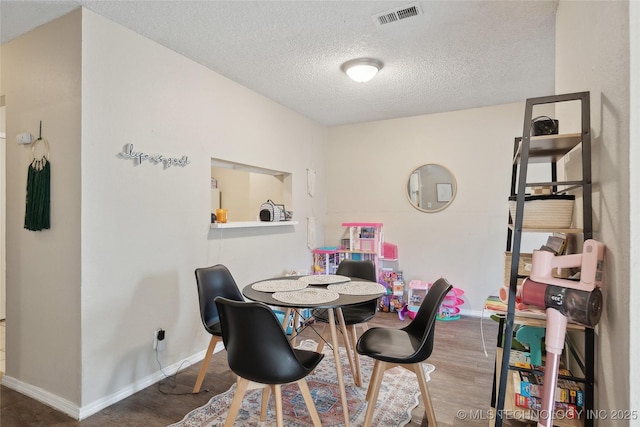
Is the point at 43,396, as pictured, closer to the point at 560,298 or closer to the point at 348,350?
the point at 348,350

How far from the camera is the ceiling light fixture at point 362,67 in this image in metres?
2.88

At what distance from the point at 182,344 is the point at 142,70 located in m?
2.16

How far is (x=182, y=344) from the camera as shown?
2781mm

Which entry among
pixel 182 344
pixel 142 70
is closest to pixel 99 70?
pixel 142 70

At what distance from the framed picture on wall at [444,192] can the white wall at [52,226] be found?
12.4ft

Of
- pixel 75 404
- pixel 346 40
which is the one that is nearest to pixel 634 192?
pixel 346 40

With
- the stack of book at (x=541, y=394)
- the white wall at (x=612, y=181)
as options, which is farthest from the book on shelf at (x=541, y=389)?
the white wall at (x=612, y=181)

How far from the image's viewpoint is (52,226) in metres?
2.24

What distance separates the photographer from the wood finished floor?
80.0 inches

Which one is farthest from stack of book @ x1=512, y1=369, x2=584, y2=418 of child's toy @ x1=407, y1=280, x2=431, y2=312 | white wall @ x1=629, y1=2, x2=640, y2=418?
child's toy @ x1=407, y1=280, x2=431, y2=312

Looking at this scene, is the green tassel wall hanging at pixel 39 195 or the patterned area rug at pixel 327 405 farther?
the green tassel wall hanging at pixel 39 195

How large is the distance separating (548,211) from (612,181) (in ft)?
1.31

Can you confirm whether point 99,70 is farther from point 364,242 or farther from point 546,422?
point 364,242

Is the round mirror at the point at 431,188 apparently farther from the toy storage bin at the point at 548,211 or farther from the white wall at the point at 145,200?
the toy storage bin at the point at 548,211
